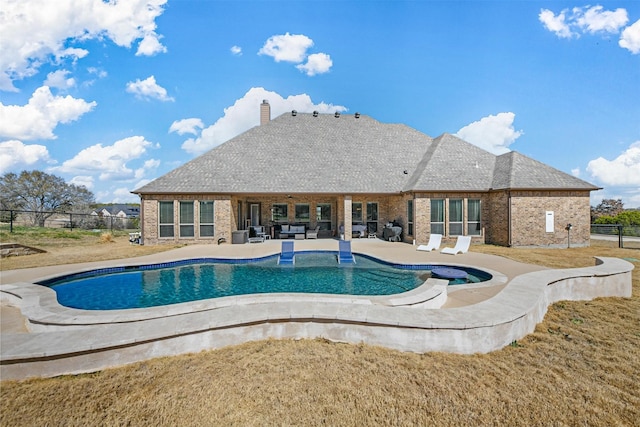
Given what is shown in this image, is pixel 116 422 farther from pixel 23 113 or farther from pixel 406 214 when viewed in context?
pixel 406 214

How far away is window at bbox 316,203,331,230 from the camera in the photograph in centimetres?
1975

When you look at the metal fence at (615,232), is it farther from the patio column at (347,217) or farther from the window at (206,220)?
the window at (206,220)

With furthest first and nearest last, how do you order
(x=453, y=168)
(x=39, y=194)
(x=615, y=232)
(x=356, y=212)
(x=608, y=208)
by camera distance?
(x=39, y=194) → (x=608, y=208) → (x=615, y=232) → (x=356, y=212) → (x=453, y=168)

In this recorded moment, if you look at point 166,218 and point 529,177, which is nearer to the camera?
point 529,177

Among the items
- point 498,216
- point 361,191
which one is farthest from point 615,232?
point 361,191

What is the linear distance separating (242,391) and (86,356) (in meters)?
2.19

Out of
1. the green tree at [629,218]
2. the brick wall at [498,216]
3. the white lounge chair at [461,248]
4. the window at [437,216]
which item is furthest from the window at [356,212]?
the green tree at [629,218]

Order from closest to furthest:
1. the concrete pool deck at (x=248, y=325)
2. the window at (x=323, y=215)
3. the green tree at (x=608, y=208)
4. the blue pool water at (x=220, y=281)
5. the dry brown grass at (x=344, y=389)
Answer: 1. the dry brown grass at (x=344, y=389)
2. the concrete pool deck at (x=248, y=325)
3. the blue pool water at (x=220, y=281)
4. the window at (x=323, y=215)
5. the green tree at (x=608, y=208)

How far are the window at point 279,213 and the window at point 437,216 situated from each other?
31.0 ft

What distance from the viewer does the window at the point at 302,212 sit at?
768 inches

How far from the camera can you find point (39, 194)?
32.6 metres

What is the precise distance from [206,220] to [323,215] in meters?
7.80

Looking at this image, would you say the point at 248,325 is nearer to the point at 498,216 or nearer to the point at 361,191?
the point at 361,191

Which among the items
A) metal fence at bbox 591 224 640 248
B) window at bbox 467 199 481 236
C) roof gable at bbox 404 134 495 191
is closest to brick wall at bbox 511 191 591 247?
window at bbox 467 199 481 236
